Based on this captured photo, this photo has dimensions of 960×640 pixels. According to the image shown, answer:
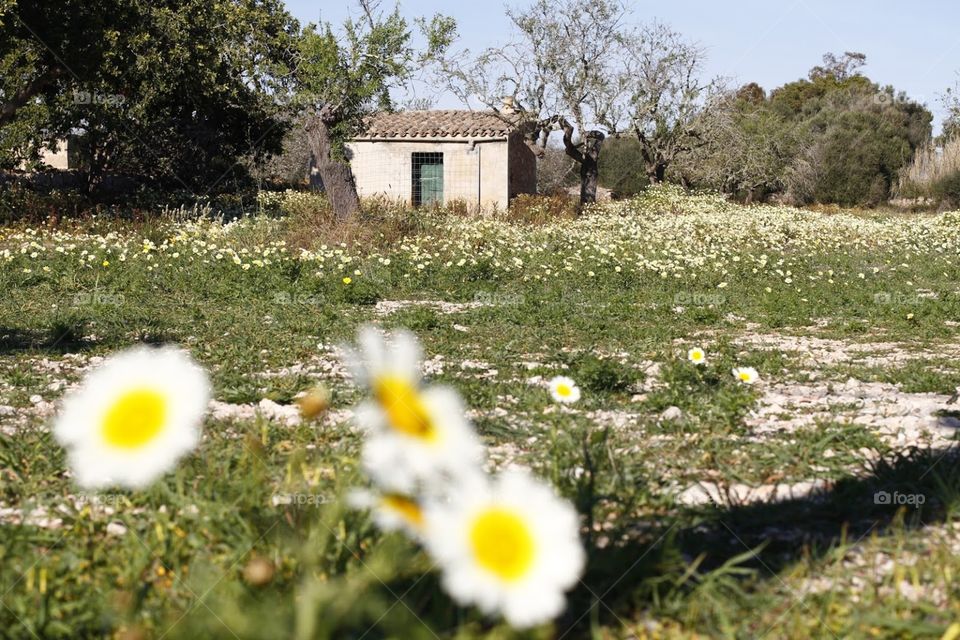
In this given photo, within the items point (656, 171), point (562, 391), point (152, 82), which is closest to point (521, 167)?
point (656, 171)

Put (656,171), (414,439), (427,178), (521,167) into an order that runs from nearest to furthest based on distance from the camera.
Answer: (414,439) < (427,178) < (521,167) < (656,171)

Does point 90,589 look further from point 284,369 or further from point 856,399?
point 856,399

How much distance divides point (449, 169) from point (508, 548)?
24.7 metres

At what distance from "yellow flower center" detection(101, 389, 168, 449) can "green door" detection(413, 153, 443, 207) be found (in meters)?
24.4

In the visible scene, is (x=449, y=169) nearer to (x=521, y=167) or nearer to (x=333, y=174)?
(x=521, y=167)

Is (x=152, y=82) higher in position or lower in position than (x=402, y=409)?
higher

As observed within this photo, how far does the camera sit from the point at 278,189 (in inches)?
1137

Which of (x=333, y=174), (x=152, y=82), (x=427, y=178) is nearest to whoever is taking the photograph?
(x=333, y=174)

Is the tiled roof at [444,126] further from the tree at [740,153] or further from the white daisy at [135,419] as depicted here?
the white daisy at [135,419]

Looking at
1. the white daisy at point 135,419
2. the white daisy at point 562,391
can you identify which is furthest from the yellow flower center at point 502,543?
the white daisy at point 562,391

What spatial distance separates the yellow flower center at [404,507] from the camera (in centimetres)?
110

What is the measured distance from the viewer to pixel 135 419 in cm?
115

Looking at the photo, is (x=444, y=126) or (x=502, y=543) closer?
(x=502, y=543)

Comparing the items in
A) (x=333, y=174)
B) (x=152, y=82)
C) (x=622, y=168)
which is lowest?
(x=333, y=174)
